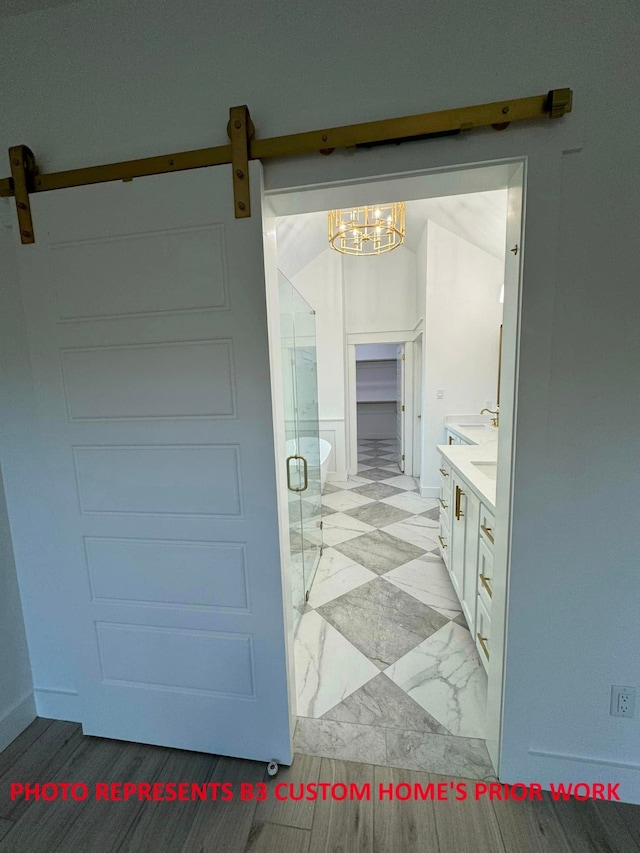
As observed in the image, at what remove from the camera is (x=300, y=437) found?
213 cm

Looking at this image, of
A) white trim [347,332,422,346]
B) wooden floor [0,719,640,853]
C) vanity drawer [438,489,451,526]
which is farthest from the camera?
white trim [347,332,422,346]

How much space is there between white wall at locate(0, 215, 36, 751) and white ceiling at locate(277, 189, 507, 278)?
2.39m

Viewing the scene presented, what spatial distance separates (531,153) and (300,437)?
1628 mm

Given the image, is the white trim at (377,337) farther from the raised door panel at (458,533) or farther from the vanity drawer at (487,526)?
the vanity drawer at (487,526)

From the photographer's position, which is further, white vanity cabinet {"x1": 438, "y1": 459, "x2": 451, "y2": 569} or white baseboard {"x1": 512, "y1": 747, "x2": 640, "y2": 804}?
white vanity cabinet {"x1": 438, "y1": 459, "x2": 451, "y2": 569}

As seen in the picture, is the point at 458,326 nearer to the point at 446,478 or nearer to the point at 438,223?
the point at 438,223

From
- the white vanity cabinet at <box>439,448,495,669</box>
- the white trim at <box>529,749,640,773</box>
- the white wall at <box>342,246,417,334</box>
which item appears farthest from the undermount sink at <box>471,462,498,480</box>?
the white wall at <box>342,246,417,334</box>

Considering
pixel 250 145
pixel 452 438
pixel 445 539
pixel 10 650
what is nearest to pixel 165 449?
pixel 250 145

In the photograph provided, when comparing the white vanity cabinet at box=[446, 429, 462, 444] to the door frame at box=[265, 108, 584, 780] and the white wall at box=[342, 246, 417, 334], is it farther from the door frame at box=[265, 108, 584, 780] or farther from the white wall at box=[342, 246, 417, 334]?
the door frame at box=[265, 108, 584, 780]

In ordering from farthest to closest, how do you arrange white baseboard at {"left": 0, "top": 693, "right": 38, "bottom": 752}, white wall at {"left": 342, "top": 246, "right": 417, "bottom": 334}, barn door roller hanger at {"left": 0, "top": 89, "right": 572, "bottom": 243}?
white wall at {"left": 342, "top": 246, "right": 417, "bottom": 334}
white baseboard at {"left": 0, "top": 693, "right": 38, "bottom": 752}
barn door roller hanger at {"left": 0, "top": 89, "right": 572, "bottom": 243}

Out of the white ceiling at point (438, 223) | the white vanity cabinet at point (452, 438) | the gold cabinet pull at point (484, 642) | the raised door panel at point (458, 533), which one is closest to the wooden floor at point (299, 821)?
the gold cabinet pull at point (484, 642)

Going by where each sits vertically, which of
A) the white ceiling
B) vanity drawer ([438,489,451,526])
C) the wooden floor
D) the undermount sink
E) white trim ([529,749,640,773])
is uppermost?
the white ceiling

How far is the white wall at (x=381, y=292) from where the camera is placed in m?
4.77

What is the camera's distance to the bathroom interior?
4.80 ft
